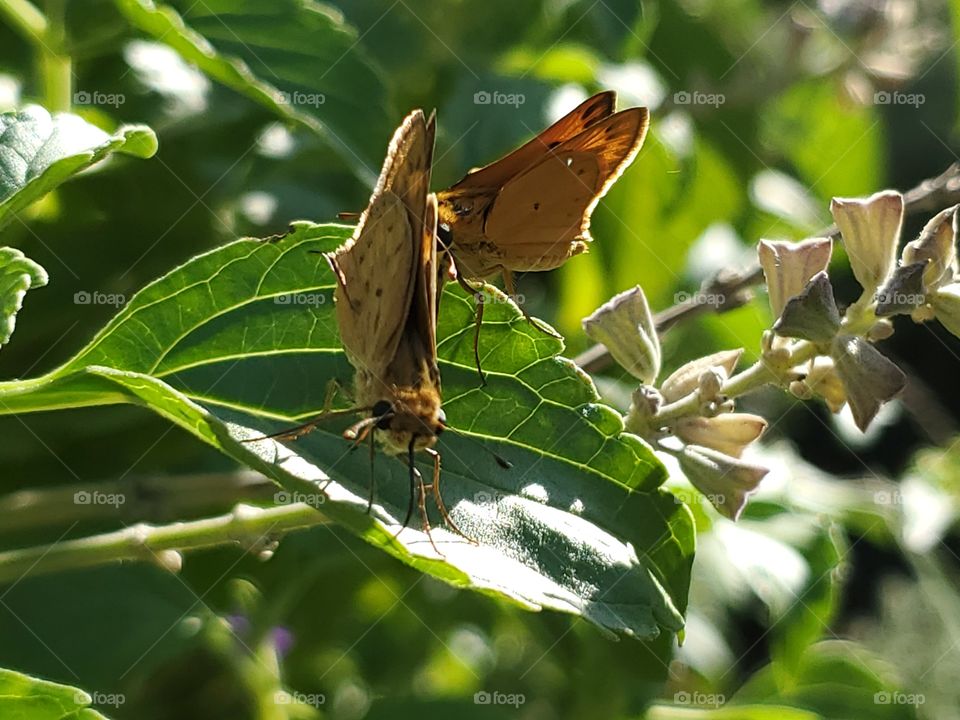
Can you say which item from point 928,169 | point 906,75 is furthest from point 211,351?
point 928,169

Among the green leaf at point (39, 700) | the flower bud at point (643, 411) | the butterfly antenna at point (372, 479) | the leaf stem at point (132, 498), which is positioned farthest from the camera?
the leaf stem at point (132, 498)

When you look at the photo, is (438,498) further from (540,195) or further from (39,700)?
(540,195)

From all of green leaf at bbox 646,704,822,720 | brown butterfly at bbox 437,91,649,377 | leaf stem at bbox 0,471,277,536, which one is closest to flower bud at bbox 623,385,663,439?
brown butterfly at bbox 437,91,649,377

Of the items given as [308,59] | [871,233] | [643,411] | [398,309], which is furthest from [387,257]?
[308,59]

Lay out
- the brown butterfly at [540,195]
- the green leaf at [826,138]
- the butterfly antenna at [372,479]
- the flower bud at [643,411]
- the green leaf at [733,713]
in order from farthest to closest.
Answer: the green leaf at [826,138]
the green leaf at [733,713]
the brown butterfly at [540,195]
the flower bud at [643,411]
the butterfly antenna at [372,479]

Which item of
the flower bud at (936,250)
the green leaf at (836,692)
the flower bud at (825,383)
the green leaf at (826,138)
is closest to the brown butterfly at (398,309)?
the flower bud at (825,383)

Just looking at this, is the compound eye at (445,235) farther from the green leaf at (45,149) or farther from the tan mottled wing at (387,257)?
the green leaf at (45,149)
